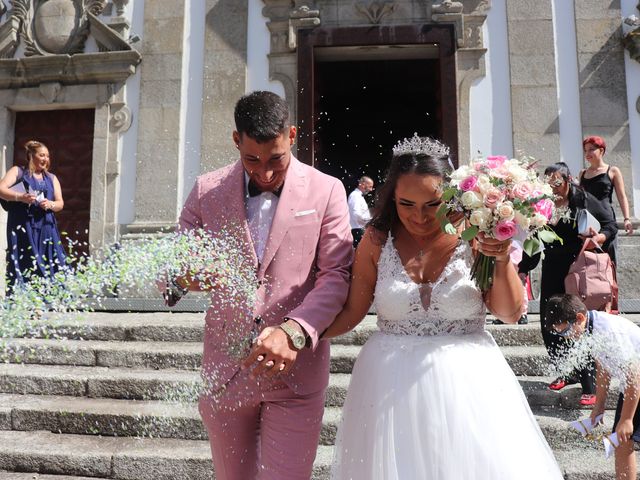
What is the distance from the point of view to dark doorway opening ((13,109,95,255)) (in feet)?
30.6

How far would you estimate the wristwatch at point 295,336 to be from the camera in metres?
1.98

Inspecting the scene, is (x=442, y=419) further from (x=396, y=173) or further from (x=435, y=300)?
(x=396, y=173)

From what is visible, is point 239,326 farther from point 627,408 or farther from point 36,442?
point 36,442

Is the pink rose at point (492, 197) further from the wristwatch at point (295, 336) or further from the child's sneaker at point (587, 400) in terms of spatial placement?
the child's sneaker at point (587, 400)

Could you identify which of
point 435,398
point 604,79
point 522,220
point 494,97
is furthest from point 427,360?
point 604,79

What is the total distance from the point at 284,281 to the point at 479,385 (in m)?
0.83

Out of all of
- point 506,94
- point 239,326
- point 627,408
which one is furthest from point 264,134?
point 506,94

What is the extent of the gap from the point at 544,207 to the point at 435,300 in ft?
1.76

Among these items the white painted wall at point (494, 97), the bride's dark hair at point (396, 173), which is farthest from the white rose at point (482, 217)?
the white painted wall at point (494, 97)

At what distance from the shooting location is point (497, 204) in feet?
6.49

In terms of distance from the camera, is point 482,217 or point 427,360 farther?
point 427,360

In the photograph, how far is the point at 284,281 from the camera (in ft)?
7.34

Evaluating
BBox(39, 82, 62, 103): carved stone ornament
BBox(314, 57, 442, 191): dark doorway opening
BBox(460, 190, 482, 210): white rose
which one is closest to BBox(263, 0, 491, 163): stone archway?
BBox(314, 57, 442, 191): dark doorway opening

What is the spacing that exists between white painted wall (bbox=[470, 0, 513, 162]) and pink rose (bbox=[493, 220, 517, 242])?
689 centimetres
